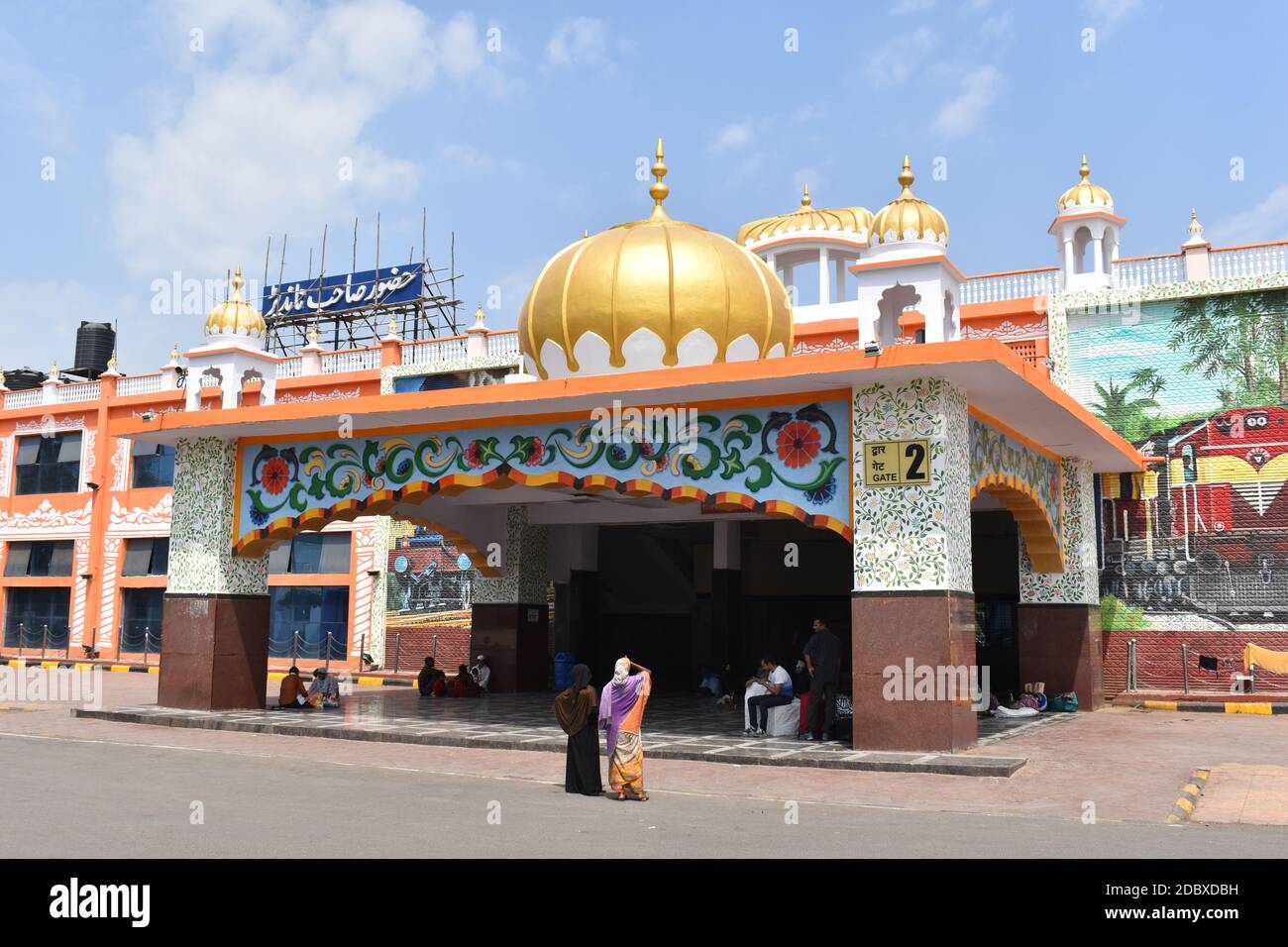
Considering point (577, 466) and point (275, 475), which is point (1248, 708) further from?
point (275, 475)

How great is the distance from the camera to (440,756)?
39.8 feet

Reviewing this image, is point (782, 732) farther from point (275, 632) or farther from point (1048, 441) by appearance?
point (275, 632)

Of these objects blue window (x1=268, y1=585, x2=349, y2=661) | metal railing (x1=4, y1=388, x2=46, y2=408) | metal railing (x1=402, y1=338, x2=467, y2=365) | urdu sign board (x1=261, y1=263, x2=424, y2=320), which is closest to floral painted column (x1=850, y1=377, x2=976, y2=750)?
metal railing (x1=402, y1=338, x2=467, y2=365)

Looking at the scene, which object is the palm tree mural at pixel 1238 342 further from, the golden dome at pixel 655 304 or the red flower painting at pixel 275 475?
the red flower painting at pixel 275 475

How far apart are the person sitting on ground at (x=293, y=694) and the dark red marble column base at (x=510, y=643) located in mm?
4246

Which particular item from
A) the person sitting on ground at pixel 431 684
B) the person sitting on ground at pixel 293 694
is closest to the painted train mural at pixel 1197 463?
the person sitting on ground at pixel 431 684

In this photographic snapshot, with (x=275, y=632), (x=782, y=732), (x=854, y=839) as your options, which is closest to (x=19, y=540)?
(x=275, y=632)

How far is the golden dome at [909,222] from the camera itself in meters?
13.4

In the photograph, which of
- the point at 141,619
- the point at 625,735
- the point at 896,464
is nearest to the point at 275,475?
the point at 625,735

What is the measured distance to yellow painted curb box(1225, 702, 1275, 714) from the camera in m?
16.6

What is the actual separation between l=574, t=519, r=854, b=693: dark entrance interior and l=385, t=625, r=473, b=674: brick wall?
124 inches

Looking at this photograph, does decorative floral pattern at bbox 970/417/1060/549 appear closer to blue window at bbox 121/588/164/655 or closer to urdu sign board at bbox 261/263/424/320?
urdu sign board at bbox 261/263/424/320
